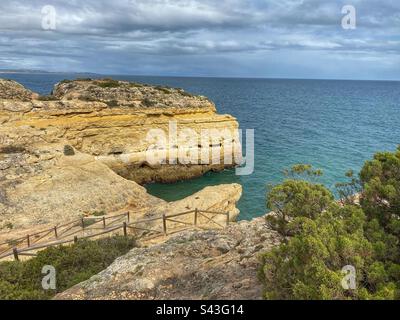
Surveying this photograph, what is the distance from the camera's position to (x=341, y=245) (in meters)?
6.80

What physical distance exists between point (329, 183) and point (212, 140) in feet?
50.5

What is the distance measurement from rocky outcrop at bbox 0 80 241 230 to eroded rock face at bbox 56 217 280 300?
10.6m

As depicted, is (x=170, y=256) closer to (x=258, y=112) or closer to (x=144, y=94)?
(x=144, y=94)

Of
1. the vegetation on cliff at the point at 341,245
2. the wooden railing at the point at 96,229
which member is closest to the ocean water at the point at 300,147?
the wooden railing at the point at 96,229

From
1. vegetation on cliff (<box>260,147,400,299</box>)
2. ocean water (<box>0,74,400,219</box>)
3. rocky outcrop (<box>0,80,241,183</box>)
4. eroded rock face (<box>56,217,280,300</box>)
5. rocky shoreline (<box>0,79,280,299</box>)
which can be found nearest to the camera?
vegetation on cliff (<box>260,147,400,299</box>)

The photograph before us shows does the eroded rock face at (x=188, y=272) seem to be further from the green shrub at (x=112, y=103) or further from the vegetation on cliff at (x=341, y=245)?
the green shrub at (x=112, y=103)

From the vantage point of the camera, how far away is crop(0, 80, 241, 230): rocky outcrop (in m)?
27.1

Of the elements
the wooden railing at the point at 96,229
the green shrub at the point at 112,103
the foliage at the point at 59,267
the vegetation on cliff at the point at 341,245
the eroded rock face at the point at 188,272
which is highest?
the green shrub at the point at 112,103

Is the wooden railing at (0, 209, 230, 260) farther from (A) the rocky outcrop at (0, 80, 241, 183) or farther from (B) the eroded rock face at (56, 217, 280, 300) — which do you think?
(A) the rocky outcrop at (0, 80, 241, 183)

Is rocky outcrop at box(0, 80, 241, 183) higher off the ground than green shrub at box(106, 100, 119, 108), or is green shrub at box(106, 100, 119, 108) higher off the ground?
green shrub at box(106, 100, 119, 108)

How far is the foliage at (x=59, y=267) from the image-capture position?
11.4 meters

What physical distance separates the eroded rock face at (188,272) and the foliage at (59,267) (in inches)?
42.0

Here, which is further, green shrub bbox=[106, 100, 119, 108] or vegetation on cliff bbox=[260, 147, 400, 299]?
green shrub bbox=[106, 100, 119, 108]

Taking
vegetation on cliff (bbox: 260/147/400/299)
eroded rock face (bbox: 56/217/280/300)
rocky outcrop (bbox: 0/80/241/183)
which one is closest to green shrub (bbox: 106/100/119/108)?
rocky outcrop (bbox: 0/80/241/183)
